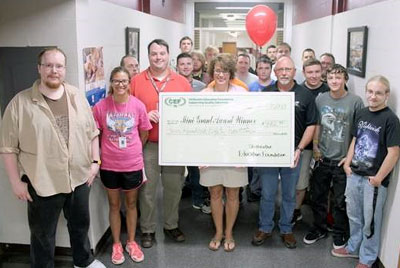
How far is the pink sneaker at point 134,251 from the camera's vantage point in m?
2.95

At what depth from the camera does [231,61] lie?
112 inches

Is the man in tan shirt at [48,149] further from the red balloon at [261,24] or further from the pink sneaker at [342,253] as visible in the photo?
the red balloon at [261,24]

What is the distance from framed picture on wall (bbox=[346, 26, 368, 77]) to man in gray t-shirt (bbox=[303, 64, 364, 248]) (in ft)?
1.47

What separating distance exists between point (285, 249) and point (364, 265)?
0.59 meters

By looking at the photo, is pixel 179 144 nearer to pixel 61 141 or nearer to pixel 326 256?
pixel 61 141

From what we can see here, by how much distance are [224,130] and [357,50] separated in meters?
1.48

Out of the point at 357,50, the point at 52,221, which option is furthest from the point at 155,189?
the point at 357,50


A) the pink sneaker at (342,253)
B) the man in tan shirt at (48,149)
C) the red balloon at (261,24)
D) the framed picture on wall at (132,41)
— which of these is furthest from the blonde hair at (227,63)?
the red balloon at (261,24)

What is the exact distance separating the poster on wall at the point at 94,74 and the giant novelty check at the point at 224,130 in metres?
0.50

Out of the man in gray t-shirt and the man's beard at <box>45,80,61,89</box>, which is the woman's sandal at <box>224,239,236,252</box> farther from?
the man's beard at <box>45,80,61,89</box>

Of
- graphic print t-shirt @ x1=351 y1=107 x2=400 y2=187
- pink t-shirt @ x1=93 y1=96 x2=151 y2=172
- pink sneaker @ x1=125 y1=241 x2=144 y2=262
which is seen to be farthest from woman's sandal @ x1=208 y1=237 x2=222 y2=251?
graphic print t-shirt @ x1=351 y1=107 x2=400 y2=187

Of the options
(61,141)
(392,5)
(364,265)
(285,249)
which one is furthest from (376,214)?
(61,141)

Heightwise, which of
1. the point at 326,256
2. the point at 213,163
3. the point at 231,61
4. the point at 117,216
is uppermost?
the point at 231,61

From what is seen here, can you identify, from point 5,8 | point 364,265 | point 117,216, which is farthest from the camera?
point 117,216
